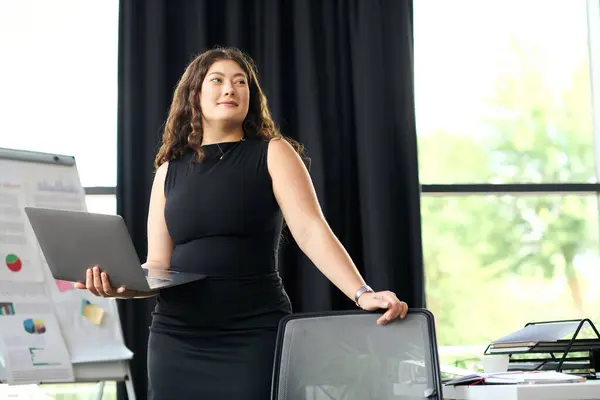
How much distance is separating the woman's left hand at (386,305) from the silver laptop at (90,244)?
0.44m

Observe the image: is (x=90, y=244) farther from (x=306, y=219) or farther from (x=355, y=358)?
(x=355, y=358)

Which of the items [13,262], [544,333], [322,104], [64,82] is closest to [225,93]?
[544,333]

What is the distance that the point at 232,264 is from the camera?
6.28ft

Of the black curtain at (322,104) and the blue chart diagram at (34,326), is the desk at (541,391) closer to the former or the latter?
the black curtain at (322,104)

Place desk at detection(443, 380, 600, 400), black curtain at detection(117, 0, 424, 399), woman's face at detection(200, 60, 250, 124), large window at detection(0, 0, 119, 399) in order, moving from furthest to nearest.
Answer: large window at detection(0, 0, 119, 399) < black curtain at detection(117, 0, 424, 399) < woman's face at detection(200, 60, 250, 124) < desk at detection(443, 380, 600, 400)

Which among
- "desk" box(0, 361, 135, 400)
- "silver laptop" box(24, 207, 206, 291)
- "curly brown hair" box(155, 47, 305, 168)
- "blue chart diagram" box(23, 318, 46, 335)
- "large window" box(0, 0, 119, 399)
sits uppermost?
"large window" box(0, 0, 119, 399)

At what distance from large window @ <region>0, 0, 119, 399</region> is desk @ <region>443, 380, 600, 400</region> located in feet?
7.83

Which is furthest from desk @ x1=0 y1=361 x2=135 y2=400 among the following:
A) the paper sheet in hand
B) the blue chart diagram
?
the paper sheet in hand

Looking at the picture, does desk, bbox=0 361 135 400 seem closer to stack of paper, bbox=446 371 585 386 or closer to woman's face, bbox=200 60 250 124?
woman's face, bbox=200 60 250 124

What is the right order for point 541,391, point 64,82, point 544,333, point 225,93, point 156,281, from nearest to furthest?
point 541,391
point 156,281
point 225,93
point 544,333
point 64,82

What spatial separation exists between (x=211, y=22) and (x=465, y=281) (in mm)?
1792

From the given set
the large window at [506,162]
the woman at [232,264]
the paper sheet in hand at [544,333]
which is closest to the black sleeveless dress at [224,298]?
the woman at [232,264]

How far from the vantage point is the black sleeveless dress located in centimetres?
190

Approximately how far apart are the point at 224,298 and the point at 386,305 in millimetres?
425
